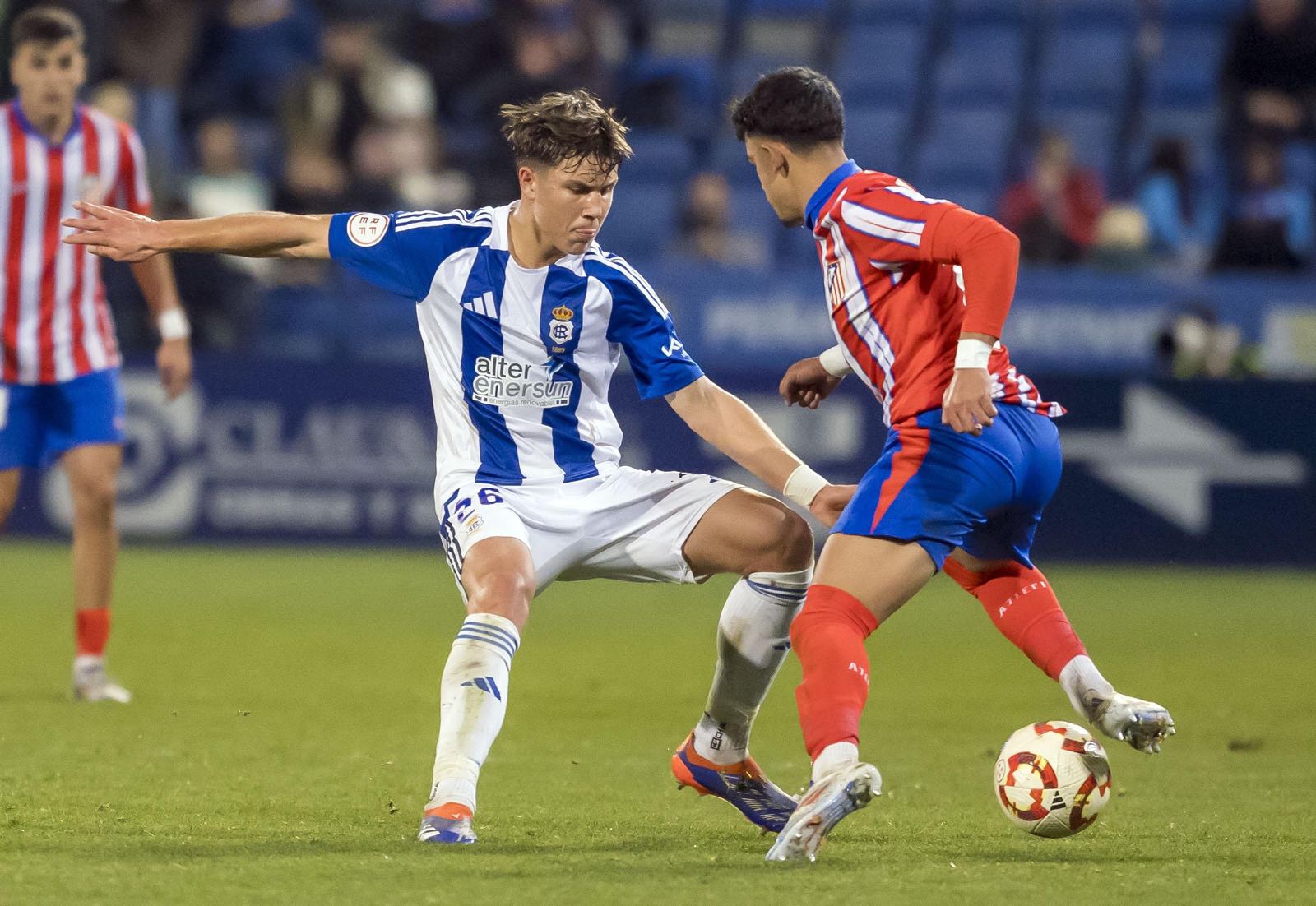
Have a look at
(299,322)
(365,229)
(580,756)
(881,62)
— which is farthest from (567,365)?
(881,62)

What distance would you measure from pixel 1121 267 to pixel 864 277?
887 cm

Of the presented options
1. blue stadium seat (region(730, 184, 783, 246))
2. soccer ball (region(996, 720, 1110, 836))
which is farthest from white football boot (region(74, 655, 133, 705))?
blue stadium seat (region(730, 184, 783, 246))

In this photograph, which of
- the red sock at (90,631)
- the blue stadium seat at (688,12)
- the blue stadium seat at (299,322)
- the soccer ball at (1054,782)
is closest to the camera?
the soccer ball at (1054,782)

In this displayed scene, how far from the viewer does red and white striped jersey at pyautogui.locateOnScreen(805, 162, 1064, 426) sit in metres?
4.62

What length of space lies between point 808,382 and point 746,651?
0.76 meters

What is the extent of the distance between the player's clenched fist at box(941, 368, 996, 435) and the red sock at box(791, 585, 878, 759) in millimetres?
500

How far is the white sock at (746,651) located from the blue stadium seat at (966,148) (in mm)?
10227

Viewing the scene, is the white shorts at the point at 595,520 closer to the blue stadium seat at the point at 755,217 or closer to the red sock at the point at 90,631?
the red sock at the point at 90,631

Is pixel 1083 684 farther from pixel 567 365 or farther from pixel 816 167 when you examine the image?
pixel 567 365

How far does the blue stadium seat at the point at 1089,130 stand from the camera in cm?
1526

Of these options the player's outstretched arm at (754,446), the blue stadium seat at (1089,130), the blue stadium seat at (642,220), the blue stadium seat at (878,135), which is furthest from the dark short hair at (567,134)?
the blue stadium seat at (1089,130)

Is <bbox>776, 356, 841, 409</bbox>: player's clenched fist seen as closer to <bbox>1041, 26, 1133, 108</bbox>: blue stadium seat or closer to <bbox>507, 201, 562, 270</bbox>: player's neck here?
<bbox>507, 201, 562, 270</bbox>: player's neck

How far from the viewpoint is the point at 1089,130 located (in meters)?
15.5

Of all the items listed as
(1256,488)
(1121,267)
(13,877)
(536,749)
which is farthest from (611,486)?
(1121,267)
